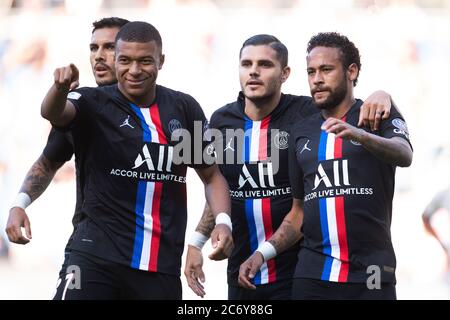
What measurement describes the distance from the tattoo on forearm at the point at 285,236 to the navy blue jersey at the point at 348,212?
269mm

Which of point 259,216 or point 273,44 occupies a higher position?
point 273,44

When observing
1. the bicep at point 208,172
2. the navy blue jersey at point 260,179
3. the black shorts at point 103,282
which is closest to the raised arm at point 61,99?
the black shorts at point 103,282

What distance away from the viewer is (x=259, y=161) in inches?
252

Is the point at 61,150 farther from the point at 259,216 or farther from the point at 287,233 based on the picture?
the point at 287,233

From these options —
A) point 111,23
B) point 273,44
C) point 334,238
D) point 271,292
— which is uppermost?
point 111,23

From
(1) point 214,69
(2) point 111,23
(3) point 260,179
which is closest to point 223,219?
(3) point 260,179

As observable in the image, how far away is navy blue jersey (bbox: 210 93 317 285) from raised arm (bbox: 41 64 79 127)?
1440 millimetres

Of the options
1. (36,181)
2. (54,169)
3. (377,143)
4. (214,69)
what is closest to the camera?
(377,143)

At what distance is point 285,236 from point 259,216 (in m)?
0.33

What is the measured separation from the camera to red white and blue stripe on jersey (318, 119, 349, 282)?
5.51 m

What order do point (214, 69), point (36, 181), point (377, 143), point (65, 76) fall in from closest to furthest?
point (65, 76) → point (377, 143) → point (36, 181) → point (214, 69)

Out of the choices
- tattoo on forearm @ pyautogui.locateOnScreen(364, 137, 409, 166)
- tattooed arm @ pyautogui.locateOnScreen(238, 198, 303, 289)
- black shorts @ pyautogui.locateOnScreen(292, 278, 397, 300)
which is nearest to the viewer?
tattoo on forearm @ pyautogui.locateOnScreen(364, 137, 409, 166)

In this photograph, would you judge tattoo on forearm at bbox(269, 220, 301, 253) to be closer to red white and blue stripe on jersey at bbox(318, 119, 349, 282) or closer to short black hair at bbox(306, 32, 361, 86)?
red white and blue stripe on jersey at bbox(318, 119, 349, 282)

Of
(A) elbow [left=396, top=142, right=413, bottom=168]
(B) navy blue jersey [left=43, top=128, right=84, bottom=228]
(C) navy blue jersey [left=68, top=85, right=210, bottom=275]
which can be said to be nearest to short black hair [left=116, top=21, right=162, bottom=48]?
(C) navy blue jersey [left=68, top=85, right=210, bottom=275]
